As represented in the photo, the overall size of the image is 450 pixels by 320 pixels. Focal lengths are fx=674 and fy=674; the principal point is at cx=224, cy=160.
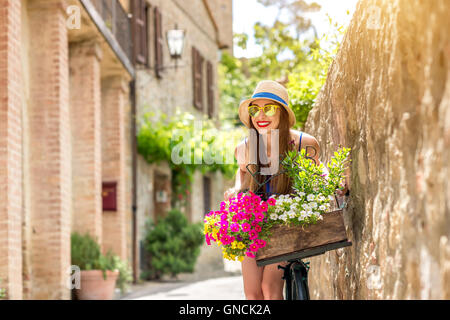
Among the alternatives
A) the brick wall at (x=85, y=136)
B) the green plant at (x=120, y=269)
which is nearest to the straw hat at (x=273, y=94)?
the brick wall at (x=85, y=136)

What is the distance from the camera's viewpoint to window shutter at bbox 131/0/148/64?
1336 cm

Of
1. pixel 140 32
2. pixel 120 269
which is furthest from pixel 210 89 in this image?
pixel 120 269

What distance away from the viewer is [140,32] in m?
13.7

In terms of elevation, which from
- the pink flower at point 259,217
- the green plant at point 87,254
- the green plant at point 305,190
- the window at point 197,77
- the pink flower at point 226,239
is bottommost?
the pink flower at point 226,239

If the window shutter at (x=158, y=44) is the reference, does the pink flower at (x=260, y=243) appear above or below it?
below

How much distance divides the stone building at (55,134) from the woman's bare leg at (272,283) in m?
3.57

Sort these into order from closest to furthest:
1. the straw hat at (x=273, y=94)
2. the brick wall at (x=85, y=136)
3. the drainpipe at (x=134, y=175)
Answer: the straw hat at (x=273, y=94)
the brick wall at (x=85, y=136)
the drainpipe at (x=134, y=175)

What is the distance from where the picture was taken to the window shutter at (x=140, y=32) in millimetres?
13355

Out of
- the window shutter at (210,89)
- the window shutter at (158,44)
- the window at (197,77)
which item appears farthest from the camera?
the window shutter at (210,89)

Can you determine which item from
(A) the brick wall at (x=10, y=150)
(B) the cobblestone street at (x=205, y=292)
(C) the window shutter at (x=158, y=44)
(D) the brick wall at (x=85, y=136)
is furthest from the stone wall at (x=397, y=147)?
(C) the window shutter at (x=158, y=44)

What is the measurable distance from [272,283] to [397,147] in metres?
1.12

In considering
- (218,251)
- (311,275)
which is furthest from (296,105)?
(218,251)

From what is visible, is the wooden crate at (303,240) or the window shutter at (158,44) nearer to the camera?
the wooden crate at (303,240)

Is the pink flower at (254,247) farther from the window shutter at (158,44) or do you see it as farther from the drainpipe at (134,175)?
the window shutter at (158,44)
